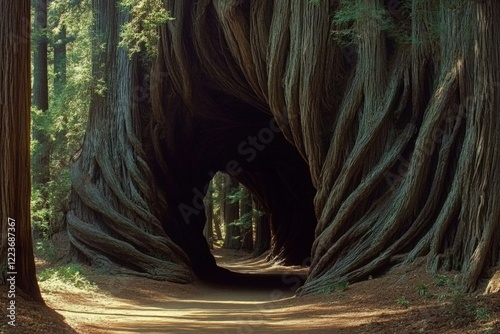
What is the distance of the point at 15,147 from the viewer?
7.54 m

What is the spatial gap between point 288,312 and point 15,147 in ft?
15.6

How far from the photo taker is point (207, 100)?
65.5 ft

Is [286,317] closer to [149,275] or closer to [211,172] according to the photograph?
[149,275]

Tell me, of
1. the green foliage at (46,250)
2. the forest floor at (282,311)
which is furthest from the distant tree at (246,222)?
the forest floor at (282,311)

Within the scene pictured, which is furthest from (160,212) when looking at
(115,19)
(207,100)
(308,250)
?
(308,250)

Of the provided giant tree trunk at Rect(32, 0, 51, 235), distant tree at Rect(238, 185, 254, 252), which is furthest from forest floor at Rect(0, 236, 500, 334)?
distant tree at Rect(238, 185, 254, 252)

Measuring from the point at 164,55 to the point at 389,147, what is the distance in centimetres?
803

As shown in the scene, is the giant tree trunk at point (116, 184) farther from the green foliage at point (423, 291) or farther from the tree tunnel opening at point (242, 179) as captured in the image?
the green foliage at point (423, 291)

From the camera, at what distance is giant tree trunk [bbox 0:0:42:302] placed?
23.8 feet

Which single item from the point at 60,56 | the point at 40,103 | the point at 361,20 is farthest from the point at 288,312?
the point at 60,56

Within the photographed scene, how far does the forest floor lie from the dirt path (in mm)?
11

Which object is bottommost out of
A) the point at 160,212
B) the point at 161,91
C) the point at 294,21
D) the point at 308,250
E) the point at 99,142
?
the point at 308,250

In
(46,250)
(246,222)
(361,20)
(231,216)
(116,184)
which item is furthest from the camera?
(231,216)

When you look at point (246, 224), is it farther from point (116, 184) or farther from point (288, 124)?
point (288, 124)
